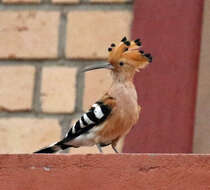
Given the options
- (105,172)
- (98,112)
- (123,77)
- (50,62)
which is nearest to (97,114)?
(98,112)

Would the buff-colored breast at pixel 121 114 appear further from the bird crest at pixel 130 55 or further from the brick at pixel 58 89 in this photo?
the brick at pixel 58 89

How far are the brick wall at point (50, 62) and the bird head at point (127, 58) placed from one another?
472 millimetres

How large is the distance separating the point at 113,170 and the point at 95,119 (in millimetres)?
479

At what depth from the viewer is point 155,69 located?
9.66 ft

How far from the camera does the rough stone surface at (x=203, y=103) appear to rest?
9.30ft

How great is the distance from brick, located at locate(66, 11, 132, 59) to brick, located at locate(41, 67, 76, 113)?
0.06 m

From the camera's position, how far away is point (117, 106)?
2.45m

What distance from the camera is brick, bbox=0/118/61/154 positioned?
2977 mm

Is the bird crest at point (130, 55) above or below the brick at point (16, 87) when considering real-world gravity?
above

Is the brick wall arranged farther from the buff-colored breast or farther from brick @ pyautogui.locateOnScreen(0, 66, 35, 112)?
the buff-colored breast

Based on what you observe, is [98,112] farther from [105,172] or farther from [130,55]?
[105,172]

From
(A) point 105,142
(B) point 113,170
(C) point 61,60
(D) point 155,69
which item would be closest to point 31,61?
(C) point 61,60

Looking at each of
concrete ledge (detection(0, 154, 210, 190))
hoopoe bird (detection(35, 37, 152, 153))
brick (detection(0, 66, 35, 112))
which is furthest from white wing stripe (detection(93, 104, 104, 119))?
brick (detection(0, 66, 35, 112))

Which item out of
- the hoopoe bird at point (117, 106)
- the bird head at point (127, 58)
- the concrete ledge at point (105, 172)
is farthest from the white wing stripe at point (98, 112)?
the concrete ledge at point (105, 172)
